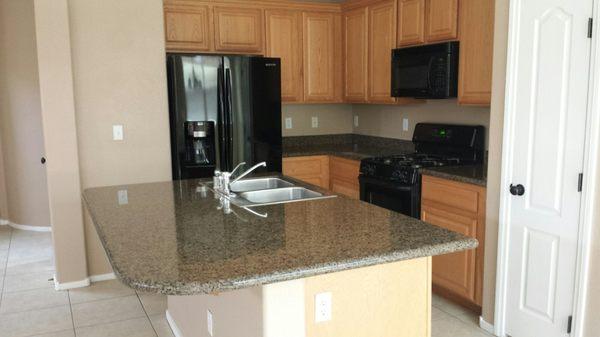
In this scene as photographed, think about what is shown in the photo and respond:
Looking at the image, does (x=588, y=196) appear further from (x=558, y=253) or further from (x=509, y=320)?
(x=509, y=320)

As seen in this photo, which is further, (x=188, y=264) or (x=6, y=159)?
(x=6, y=159)

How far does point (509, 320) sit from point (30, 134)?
16.2 feet

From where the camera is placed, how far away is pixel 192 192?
111 inches

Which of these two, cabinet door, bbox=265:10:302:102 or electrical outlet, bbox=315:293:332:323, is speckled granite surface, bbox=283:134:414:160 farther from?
electrical outlet, bbox=315:293:332:323

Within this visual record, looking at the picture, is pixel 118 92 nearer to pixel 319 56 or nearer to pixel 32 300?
pixel 32 300

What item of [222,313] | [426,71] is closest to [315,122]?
[426,71]

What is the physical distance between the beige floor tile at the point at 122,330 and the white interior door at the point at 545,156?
212 cm

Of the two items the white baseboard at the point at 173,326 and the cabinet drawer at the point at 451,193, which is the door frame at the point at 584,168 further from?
the white baseboard at the point at 173,326

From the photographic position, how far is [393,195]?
3.72 metres

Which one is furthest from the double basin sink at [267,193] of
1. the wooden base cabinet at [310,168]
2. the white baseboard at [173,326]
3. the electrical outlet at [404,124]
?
the electrical outlet at [404,124]

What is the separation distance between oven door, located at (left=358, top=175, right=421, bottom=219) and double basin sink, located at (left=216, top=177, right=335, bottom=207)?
970mm

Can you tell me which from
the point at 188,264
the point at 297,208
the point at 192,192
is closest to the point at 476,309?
the point at 297,208

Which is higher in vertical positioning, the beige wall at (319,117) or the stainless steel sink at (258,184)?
the beige wall at (319,117)

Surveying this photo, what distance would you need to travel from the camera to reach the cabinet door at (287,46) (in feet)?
15.6
